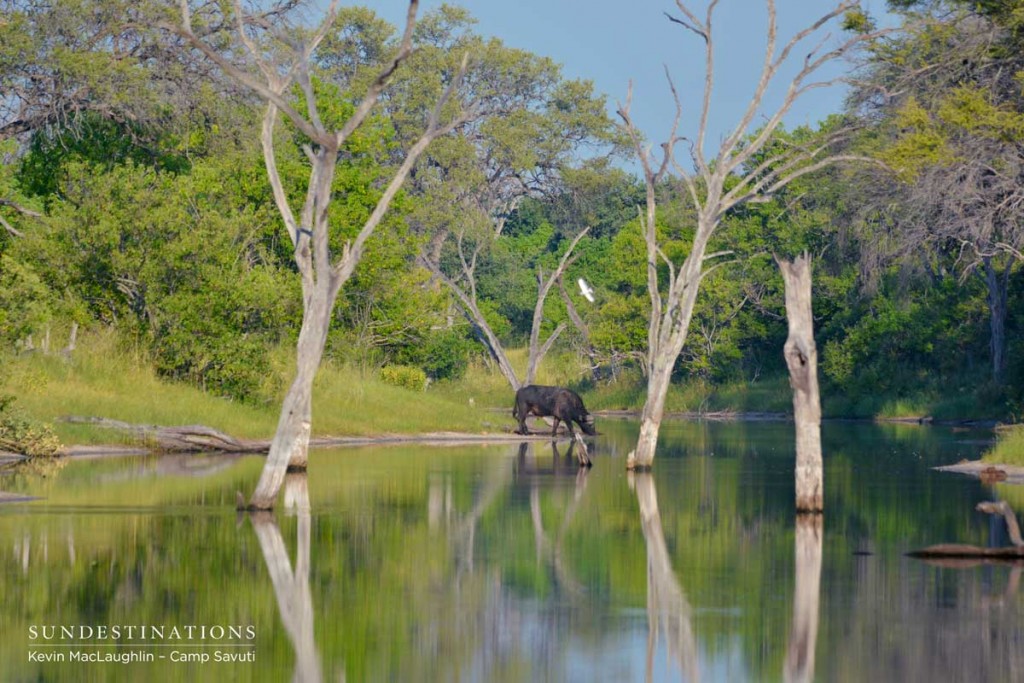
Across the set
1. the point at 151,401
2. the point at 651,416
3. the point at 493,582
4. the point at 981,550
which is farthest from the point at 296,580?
the point at 151,401

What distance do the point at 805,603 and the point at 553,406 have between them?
92.2ft

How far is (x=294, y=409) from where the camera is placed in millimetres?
21375

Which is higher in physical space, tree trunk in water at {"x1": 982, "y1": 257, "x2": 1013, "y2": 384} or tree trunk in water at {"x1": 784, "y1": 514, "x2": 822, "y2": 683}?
tree trunk in water at {"x1": 982, "y1": 257, "x2": 1013, "y2": 384}

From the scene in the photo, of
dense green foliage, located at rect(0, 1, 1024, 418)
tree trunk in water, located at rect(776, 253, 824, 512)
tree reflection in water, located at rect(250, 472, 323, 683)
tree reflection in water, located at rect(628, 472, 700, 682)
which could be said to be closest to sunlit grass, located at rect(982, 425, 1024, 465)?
dense green foliage, located at rect(0, 1, 1024, 418)

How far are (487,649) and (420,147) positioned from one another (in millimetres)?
11603

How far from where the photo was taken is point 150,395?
3450 centimetres

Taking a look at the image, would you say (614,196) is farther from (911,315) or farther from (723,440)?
(723,440)

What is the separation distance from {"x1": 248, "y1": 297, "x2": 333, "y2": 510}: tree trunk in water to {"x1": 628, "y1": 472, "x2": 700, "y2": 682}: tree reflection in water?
4842mm

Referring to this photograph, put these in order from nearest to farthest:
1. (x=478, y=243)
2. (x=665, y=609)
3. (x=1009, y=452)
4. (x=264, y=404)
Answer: (x=665, y=609), (x=1009, y=452), (x=264, y=404), (x=478, y=243)

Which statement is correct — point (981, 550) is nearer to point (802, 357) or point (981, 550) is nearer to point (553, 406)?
point (802, 357)

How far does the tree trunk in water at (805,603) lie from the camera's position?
12023 millimetres

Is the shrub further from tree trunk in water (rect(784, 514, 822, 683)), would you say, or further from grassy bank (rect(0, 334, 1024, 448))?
tree trunk in water (rect(784, 514, 822, 683))

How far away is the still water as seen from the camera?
479 inches

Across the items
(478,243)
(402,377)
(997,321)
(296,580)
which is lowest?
(296,580)
